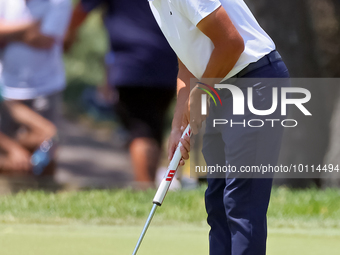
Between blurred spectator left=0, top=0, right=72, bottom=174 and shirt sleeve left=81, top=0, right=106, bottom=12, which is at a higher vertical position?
shirt sleeve left=81, top=0, right=106, bottom=12

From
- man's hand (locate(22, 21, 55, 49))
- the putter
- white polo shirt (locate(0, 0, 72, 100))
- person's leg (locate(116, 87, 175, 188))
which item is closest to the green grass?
person's leg (locate(116, 87, 175, 188))

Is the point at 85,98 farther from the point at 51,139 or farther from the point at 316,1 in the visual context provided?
the point at 316,1

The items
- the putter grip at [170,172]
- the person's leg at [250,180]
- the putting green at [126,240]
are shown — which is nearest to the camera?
the person's leg at [250,180]

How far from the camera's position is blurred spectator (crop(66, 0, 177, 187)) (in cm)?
454

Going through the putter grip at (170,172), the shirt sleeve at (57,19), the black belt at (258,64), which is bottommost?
the putter grip at (170,172)

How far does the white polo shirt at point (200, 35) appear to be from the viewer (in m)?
1.78

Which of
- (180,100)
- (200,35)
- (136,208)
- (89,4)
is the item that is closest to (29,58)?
(89,4)

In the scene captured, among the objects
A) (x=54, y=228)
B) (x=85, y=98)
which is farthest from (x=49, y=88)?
(x=85, y=98)

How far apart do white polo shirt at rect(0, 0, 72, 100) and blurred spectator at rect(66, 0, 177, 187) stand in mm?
264

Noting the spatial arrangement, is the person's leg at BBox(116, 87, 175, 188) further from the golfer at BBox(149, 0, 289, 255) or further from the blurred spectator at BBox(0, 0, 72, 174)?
the golfer at BBox(149, 0, 289, 255)

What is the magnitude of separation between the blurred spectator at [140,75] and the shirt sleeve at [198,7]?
2.85 meters

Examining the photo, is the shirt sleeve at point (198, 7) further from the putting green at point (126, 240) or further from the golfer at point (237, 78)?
the putting green at point (126, 240)

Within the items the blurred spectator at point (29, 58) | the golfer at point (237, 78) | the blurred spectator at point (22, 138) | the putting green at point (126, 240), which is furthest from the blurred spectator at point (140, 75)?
the golfer at point (237, 78)

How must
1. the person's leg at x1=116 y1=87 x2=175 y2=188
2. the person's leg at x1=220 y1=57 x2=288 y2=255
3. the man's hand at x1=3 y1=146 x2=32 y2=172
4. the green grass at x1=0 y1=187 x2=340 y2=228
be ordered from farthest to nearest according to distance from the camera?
the man's hand at x1=3 y1=146 x2=32 y2=172 < the person's leg at x1=116 y1=87 x2=175 y2=188 < the green grass at x1=0 y1=187 x2=340 y2=228 < the person's leg at x1=220 y1=57 x2=288 y2=255
